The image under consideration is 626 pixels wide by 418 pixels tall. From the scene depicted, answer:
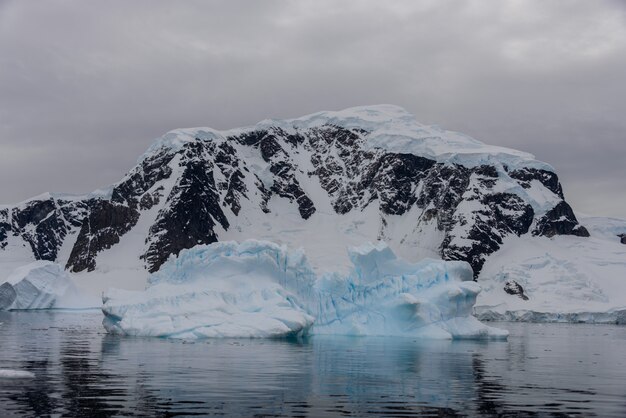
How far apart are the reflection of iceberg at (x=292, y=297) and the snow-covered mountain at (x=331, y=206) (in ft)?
327

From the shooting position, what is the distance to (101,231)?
184m

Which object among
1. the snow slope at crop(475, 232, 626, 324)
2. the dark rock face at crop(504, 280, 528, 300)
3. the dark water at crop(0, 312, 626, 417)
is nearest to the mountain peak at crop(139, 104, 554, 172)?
the snow slope at crop(475, 232, 626, 324)

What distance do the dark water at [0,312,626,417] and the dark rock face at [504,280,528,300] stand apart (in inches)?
3573

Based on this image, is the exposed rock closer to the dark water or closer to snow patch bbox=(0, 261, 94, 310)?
snow patch bbox=(0, 261, 94, 310)

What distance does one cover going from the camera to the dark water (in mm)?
Result: 21094

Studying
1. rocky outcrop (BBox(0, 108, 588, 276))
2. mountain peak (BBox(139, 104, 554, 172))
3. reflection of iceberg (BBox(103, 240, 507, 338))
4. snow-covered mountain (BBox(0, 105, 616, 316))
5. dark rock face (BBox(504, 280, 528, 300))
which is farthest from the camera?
mountain peak (BBox(139, 104, 554, 172))

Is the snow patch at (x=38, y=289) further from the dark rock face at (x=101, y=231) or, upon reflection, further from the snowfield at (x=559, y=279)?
the dark rock face at (x=101, y=231)

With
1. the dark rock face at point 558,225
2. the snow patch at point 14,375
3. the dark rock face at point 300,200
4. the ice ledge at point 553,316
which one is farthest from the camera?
the dark rock face at point 300,200

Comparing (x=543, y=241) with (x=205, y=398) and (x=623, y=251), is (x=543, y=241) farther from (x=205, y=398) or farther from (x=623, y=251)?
(x=205, y=398)

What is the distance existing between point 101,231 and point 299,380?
164m

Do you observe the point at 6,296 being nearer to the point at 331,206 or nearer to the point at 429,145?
the point at 331,206

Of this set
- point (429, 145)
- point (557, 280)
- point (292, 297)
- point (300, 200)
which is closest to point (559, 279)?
point (557, 280)

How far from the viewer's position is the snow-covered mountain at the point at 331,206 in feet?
562

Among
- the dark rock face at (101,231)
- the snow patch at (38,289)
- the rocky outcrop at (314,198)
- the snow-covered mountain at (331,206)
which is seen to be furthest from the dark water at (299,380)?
the dark rock face at (101,231)
